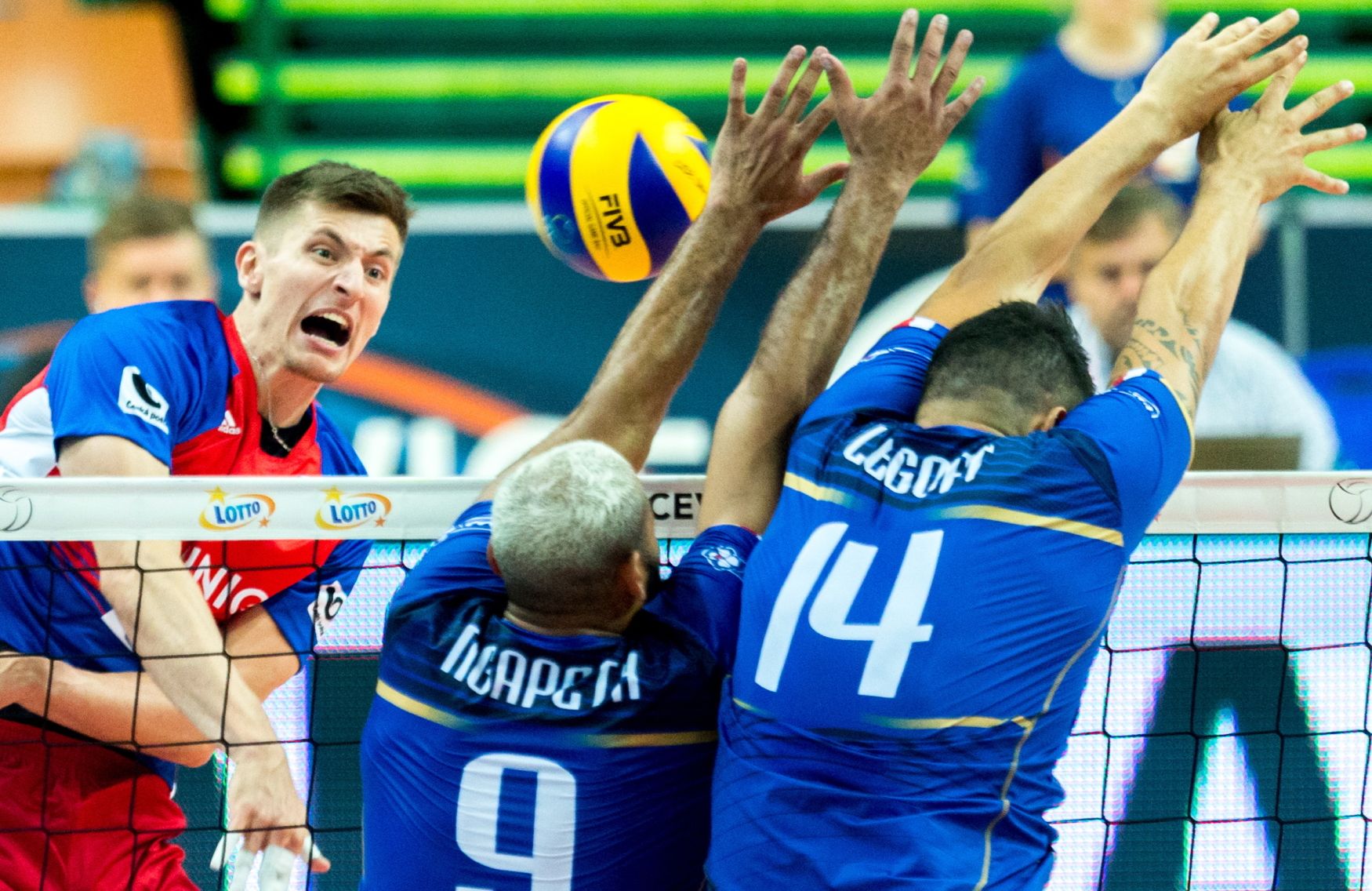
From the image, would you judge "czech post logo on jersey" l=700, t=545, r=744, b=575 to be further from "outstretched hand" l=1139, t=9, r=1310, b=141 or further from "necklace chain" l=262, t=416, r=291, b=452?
"necklace chain" l=262, t=416, r=291, b=452

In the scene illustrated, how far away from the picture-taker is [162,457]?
3.70 m

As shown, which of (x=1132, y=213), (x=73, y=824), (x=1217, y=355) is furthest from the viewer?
(x=1217, y=355)

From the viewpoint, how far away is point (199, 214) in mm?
6848

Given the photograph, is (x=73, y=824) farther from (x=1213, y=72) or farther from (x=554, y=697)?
(x=1213, y=72)

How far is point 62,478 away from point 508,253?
12.2 ft

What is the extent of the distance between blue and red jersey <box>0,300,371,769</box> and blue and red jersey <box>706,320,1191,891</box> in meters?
1.49

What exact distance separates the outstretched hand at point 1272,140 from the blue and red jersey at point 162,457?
218 cm

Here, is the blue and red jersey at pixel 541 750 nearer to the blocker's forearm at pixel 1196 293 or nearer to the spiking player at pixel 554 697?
the spiking player at pixel 554 697

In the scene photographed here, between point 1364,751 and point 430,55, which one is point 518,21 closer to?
point 430,55

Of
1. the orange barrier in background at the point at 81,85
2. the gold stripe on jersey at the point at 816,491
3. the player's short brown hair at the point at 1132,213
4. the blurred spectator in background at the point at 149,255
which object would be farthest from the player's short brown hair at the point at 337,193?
the orange barrier in background at the point at 81,85

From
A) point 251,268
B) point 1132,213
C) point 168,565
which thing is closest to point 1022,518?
point 168,565

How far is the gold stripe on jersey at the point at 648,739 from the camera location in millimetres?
2969

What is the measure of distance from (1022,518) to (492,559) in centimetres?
96

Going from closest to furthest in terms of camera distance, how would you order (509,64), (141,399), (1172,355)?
(1172,355) < (141,399) < (509,64)
